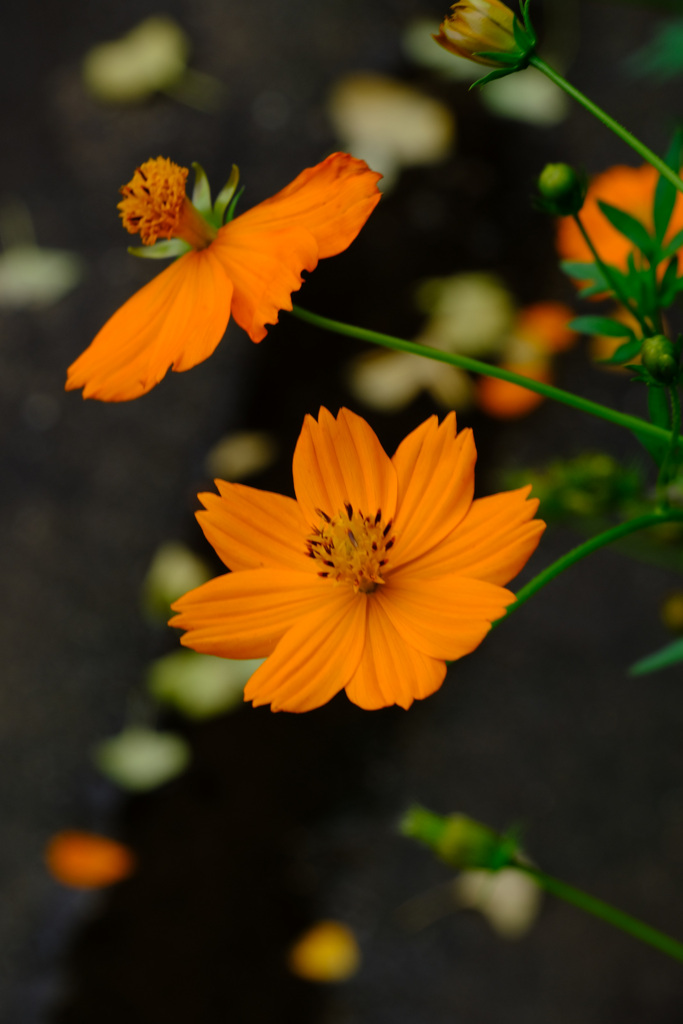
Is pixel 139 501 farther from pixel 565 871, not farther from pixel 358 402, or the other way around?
pixel 565 871

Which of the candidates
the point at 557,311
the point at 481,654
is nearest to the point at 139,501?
the point at 481,654

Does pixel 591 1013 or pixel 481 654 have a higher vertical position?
pixel 481 654

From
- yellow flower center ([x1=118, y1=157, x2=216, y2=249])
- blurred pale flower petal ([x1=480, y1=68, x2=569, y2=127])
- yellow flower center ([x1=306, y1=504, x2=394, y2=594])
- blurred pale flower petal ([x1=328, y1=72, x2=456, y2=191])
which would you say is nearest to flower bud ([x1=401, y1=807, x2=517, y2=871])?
yellow flower center ([x1=306, y1=504, x2=394, y2=594])

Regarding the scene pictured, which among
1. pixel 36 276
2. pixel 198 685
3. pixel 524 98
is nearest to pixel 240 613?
pixel 198 685

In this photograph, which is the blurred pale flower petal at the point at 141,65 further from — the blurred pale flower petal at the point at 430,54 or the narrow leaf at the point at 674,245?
the narrow leaf at the point at 674,245

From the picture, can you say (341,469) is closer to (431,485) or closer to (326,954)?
(431,485)

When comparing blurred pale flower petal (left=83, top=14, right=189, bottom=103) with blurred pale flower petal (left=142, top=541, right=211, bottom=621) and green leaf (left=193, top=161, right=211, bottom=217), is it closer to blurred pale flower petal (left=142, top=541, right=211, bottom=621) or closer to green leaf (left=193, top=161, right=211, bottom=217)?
blurred pale flower petal (left=142, top=541, right=211, bottom=621)
